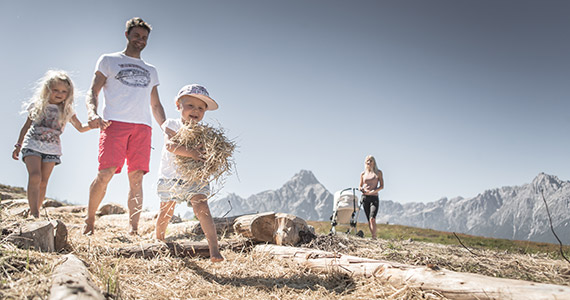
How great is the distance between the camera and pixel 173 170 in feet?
14.7

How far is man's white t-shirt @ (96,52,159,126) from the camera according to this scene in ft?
16.9

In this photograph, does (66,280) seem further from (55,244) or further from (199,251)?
(199,251)

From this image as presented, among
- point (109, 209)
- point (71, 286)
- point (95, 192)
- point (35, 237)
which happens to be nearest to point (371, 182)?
point (95, 192)

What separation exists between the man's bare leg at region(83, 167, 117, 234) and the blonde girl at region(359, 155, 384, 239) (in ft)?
23.6

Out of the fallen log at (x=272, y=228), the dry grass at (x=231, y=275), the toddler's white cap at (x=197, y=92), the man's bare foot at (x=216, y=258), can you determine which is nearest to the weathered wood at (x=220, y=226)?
the fallen log at (x=272, y=228)

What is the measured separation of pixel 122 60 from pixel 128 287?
3.94m

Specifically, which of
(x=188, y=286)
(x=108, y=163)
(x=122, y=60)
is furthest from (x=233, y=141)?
(x=122, y=60)

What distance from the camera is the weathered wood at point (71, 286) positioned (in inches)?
60.5

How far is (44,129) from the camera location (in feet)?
18.5

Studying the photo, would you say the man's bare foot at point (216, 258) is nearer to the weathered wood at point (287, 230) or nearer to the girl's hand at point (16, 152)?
the weathered wood at point (287, 230)

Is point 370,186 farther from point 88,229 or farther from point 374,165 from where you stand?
point 88,229

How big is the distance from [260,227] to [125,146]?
2.53 metres

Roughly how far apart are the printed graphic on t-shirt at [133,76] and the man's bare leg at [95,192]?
1.44 m

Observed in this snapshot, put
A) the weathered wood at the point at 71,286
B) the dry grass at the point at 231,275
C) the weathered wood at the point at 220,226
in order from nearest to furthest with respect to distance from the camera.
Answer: the weathered wood at the point at 71,286
the dry grass at the point at 231,275
the weathered wood at the point at 220,226
